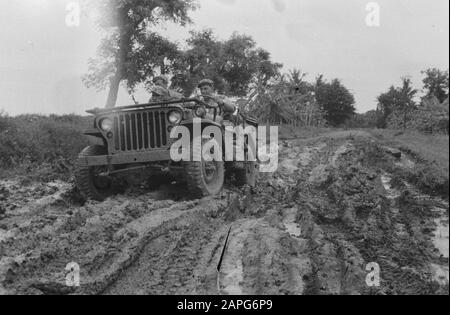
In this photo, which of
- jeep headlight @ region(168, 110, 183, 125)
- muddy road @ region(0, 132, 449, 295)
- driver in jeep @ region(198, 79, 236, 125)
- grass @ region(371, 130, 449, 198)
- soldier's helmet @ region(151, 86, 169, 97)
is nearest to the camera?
grass @ region(371, 130, 449, 198)

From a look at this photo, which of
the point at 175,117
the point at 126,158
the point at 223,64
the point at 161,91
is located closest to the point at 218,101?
the point at 161,91

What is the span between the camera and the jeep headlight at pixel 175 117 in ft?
29.5

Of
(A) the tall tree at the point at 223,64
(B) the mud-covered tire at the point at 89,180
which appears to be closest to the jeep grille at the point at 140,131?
(B) the mud-covered tire at the point at 89,180

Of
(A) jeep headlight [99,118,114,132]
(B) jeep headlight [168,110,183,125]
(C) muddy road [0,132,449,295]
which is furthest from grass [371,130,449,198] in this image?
(A) jeep headlight [99,118,114,132]

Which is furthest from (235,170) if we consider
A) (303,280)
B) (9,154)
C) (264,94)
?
(264,94)

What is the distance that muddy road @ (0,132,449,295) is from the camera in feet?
17.1

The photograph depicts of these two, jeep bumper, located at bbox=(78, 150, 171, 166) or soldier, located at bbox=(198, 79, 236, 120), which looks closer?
jeep bumper, located at bbox=(78, 150, 171, 166)

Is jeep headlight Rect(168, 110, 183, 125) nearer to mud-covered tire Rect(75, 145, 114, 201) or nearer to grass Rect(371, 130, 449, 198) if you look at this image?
mud-covered tire Rect(75, 145, 114, 201)

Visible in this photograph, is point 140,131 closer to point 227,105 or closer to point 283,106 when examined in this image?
point 227,105

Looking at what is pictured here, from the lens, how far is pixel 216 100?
10.4 metres

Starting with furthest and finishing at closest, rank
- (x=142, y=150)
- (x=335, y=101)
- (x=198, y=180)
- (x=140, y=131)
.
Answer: (x=335, y=101) → (x=140, y=131) → (x=142, y=150) → (x=198, y=180)

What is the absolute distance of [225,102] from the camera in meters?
10.8

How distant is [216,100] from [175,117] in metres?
1.61

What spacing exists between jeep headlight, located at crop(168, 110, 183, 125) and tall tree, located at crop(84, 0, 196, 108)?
47.6 feet
